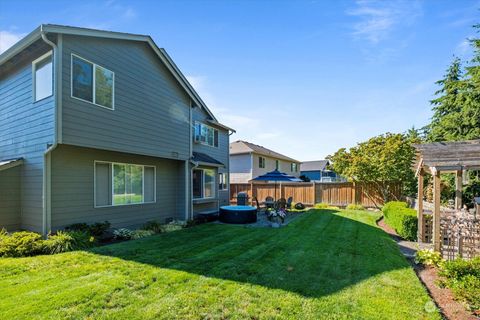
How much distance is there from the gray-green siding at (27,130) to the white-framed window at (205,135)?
769 centimetres

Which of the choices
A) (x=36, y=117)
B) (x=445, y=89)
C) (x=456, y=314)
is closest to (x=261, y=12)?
(x=36, y=117)

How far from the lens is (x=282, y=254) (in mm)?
6820

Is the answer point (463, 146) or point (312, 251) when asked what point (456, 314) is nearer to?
point (312, 251)

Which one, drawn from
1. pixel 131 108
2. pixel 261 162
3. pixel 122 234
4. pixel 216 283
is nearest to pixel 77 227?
pixel 122 234

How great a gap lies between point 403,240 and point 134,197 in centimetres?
1011

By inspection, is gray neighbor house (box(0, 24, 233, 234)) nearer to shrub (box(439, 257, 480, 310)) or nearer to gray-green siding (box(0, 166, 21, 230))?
gray-green siding (box(0, 166, 21, 230))

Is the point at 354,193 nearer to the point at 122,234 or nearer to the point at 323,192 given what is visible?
the point at 323,192

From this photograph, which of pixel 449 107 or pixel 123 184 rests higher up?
pixel 449 107

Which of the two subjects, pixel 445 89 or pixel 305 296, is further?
pixel 445 89

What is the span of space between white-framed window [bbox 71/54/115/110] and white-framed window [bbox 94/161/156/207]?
2172 millimetres

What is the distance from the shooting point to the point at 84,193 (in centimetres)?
834

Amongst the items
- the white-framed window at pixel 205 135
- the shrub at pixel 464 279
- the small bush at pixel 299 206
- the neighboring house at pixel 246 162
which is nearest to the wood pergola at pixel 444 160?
the shrub at pixel 464 279

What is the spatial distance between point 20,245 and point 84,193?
2.20 metres

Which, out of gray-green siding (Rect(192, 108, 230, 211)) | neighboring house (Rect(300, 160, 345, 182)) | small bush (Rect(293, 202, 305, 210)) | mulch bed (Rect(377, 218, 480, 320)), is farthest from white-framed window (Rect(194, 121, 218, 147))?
neighboring house (Rect(300, 160, 345, 182))
